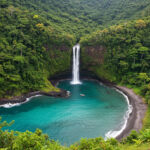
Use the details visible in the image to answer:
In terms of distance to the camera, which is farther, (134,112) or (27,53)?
(27,53)

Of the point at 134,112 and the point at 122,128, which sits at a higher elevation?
the point at 134,112

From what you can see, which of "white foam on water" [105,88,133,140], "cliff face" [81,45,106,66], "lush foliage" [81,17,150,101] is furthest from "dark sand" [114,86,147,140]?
"cliff face" [81,45,106,66]

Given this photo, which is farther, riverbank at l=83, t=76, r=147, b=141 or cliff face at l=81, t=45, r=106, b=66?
cliff face at l=81, t=45, r=106, b=66

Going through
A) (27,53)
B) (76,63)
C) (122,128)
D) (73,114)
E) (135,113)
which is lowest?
(122,128)

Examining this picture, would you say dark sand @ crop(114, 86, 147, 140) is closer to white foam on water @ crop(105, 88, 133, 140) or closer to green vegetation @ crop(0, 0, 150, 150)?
white foam on water @ crop(105, 88, 133, 140)

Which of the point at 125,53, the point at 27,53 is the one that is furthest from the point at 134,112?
the point at 27,53

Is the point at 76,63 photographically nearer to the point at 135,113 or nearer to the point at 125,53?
the point at 125,53

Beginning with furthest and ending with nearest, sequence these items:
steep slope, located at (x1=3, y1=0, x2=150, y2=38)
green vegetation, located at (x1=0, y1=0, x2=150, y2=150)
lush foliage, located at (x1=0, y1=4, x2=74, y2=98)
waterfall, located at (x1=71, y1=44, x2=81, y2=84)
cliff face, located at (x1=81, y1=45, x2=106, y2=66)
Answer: steep slope, located at (x1=3, y1=0, x2=150, y2=38) → waterfall, located at (x1=71, y1=44, x2=81, y2=84) → cliff face, located at (x1=81, y1=45, x2=106, y2=66) → green vegetation, located at (x1=0, y1=0, x2=150, y2=150) → lush foliage, located at (x1=0, y1=4, x2=74, y2=98)

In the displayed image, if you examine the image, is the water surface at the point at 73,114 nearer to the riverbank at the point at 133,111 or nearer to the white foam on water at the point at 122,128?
the white foam on water at the point at 122,128

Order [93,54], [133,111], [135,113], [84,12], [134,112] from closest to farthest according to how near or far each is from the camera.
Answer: [135,113] → [134,112] → [133,111] → [93,54] → [84,12]
